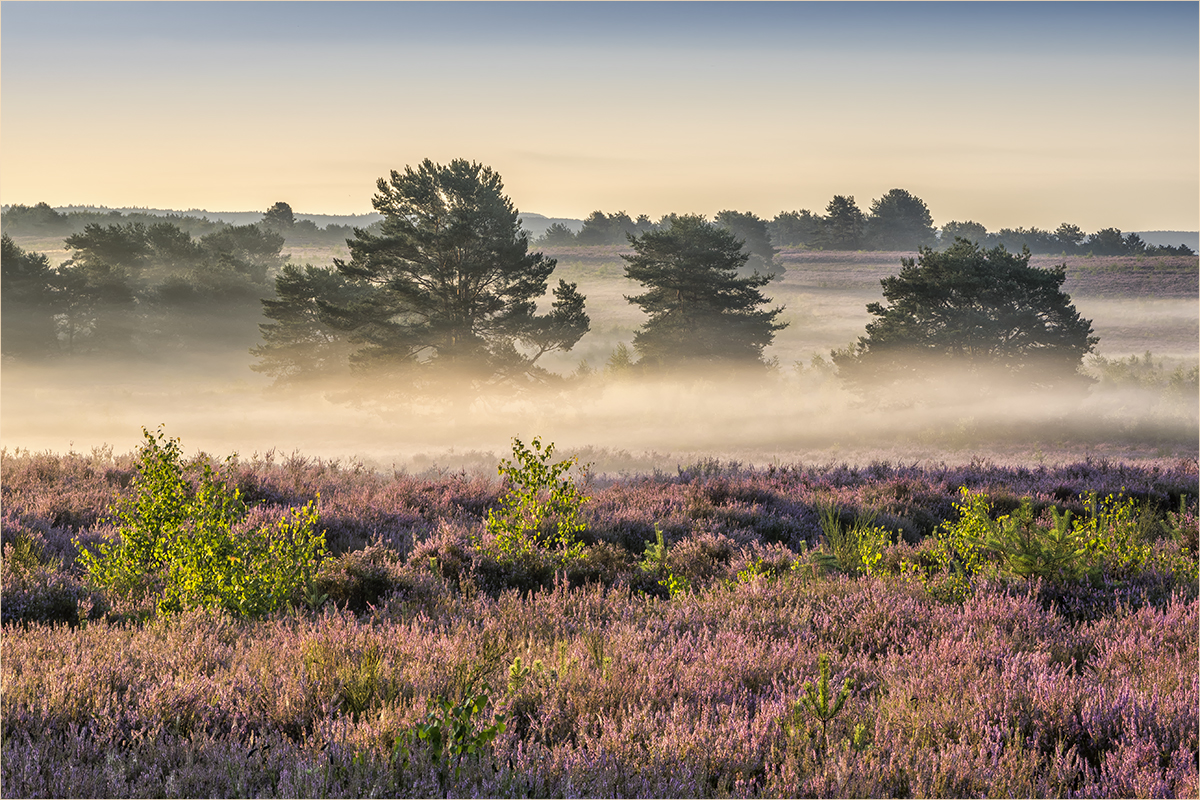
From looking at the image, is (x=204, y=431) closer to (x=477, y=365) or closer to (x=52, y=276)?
(x=477, y=365)

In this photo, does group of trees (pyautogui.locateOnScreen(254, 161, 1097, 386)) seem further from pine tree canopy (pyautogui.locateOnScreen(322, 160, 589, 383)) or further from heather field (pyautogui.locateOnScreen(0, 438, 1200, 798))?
heather field (pyautogui.locateOnScreen(0, 438, 1200, 798))

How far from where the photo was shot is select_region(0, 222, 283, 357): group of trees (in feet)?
137

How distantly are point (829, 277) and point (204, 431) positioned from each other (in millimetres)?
46923

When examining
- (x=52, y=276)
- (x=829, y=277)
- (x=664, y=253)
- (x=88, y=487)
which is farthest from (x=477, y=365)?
(x=829, y=277)

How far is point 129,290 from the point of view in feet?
157

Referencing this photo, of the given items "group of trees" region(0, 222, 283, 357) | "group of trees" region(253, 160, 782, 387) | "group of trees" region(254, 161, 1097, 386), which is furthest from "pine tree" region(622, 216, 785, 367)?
"group of trees" region(0, 222, 283, 357)

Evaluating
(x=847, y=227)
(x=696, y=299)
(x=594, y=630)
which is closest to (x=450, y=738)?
(x=594, y=630)

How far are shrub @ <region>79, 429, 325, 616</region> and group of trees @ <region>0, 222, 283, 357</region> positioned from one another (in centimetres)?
4409

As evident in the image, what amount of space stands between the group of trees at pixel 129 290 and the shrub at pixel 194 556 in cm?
4409

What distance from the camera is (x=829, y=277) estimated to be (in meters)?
61.4

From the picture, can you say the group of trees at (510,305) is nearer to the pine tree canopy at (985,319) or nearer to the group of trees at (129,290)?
the pine tree canopy at (985,319)

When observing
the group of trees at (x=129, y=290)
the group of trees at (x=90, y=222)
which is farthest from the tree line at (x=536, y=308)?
the group of trees at (x=90, y=222)

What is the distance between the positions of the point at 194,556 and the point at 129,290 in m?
50.7

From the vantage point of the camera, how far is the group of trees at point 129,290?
41.9 metres
